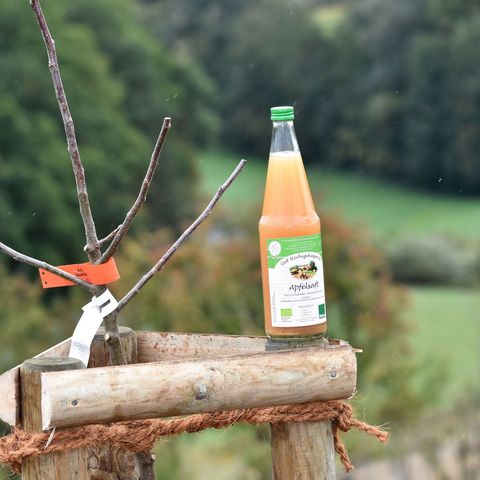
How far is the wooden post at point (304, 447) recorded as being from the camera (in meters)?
2.70

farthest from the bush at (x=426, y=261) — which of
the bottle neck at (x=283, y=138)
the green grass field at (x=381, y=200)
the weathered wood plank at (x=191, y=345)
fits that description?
the bottle neck at (x=283, y=138)

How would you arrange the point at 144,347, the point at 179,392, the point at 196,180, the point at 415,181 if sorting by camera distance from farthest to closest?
the point at 415,181, the point at 196,180, the point at 144,347, the point at 179,392

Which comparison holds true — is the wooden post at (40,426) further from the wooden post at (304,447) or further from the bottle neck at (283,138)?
the bottle neck at (283,138)

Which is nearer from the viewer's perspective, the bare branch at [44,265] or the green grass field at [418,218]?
the bare branch at [44,265]

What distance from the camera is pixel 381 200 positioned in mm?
56250

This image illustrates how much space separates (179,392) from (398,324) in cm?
1894

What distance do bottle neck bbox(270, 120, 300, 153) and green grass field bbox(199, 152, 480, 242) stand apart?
4351 centimetres

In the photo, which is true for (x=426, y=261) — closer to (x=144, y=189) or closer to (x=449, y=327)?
(x=449, y=327)

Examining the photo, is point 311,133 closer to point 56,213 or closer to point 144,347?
point 56,213

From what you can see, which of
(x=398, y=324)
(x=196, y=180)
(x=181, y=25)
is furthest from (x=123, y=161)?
(x=181, y=25)

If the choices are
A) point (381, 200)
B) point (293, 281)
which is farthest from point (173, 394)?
point (381, 200)

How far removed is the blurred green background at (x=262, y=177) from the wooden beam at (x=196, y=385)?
20 centimetres

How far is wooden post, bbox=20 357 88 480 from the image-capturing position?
2539mm

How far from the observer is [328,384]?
2623 millimetres
